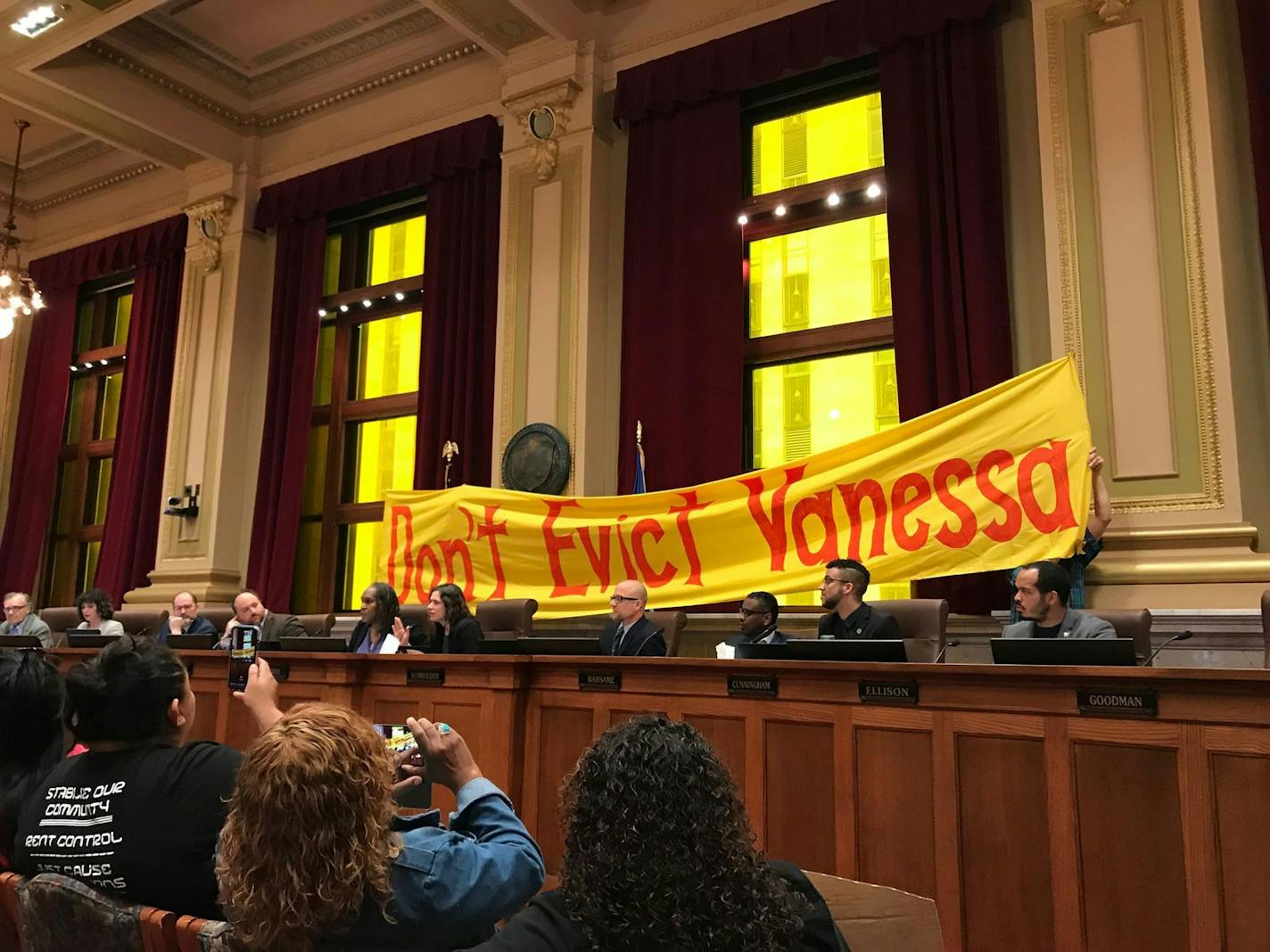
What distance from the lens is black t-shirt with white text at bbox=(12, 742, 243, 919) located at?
4.93 ft

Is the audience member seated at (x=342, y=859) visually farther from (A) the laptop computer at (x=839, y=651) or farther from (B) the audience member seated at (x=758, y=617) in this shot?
(B) the audience member seated at (x=758, y=617)

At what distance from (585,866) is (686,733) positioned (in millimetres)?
180

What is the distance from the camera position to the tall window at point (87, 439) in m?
9.15

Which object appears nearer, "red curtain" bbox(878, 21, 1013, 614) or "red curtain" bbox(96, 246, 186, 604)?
"red curtain" bbox(878, 21, 1013, 614)

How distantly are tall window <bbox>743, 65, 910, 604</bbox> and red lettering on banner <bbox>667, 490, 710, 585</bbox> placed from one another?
794mm

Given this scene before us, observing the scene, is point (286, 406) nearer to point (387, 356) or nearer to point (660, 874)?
point (387, 356)

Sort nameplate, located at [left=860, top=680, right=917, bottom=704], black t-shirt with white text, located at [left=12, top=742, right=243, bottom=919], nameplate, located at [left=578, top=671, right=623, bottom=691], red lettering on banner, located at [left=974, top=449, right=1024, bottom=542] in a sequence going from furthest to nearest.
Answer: red lettering on banner, located at [left=974, top=449, right=1024, bottom=542]
nameplate, located at [left=578, top=671, right=623, bottom=691]
nameplate, located at [left=860, top=680, right=917, bottom=704]
black t-shirt with white text, located at [left=12, top=742, right=243, bottom=919]

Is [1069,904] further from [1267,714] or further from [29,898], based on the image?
[29,898]

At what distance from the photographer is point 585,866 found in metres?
1.05

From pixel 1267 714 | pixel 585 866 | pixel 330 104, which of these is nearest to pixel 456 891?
pixel 585 866

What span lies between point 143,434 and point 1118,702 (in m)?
7.98

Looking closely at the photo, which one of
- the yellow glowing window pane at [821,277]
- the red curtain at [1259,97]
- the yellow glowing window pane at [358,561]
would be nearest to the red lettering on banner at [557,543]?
the yellow glowing window pane at [821,277]

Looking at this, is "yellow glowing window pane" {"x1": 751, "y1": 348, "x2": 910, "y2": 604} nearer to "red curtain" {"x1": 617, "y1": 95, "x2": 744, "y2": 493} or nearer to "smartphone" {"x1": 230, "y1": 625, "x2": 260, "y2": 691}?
"red curtain" {"x1": 617, "y1": 95, "x2": 744, "y2": 493}

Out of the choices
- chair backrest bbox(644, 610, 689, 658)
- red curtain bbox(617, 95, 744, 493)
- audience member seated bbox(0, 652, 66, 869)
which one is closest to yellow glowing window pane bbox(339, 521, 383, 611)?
red curtain bbox(617, 95, 744, 493)
